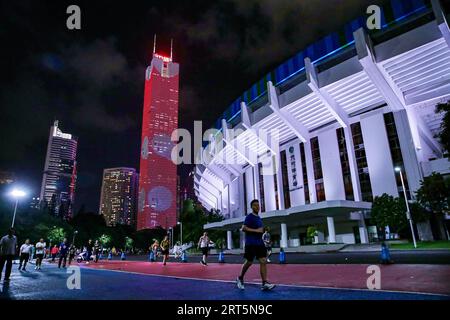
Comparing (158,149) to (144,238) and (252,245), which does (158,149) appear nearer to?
(144,238)

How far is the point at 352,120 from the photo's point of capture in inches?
1494

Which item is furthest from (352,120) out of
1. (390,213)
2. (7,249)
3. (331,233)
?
(7,249)

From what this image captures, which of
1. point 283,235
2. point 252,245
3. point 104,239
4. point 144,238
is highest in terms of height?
point 144,238

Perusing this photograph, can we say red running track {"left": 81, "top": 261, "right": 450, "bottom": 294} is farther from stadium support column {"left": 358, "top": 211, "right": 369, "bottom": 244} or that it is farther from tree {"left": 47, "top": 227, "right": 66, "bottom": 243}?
tree {"left": 47, "top": 227, "right": 66, "bottom": 243}

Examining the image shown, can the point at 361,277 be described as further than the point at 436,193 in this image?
No

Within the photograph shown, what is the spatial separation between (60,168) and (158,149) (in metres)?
63.1

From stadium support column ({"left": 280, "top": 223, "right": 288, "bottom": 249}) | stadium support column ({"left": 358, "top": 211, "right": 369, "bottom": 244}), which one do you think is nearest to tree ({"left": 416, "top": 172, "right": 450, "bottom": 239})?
stadium support column ({"left": 358, "top": 211, "right": 369, "bottom": 244})

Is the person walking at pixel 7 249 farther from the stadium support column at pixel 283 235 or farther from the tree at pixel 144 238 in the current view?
the tree at pixel 144 238

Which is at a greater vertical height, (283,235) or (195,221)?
(195,221)

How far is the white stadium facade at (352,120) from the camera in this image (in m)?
29.3

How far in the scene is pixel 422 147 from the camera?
34.0 meters

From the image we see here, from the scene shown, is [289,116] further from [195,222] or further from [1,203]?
[1,203]
